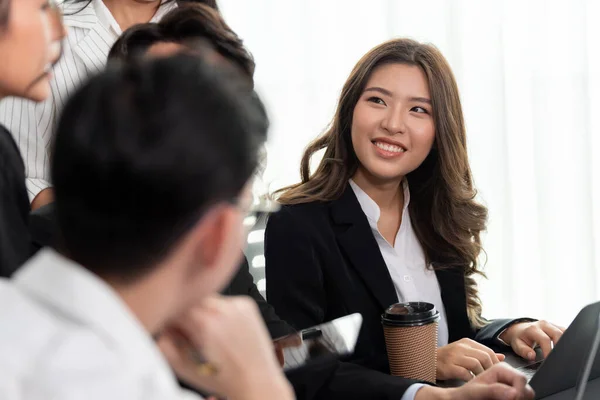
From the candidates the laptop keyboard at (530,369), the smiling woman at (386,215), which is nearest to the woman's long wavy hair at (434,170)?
the smiling woman at (386,215)

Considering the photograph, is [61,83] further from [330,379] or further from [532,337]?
[532,337]

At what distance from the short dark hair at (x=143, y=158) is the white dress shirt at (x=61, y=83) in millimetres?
901

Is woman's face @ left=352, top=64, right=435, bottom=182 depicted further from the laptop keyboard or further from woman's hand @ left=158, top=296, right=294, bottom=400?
woman's hand @ left=158, top=296, right=294, bottom=400

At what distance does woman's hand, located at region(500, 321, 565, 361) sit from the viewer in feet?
5.44

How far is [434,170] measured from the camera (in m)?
2.11

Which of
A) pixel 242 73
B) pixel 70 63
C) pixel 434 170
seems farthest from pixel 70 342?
pixel 434 170

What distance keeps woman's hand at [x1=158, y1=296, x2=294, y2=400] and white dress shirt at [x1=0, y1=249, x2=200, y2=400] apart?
0.58ft

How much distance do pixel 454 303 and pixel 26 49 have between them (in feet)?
4.34

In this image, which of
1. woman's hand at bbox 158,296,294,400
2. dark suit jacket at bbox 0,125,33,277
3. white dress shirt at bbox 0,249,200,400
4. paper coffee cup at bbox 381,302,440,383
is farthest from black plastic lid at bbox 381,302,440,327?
white dress shirt at bbox 0,249,200,400

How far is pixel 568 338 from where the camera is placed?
1.24m

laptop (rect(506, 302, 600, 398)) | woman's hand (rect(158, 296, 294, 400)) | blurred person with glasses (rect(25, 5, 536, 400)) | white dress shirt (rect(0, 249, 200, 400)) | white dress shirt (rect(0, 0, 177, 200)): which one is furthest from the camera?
white dress shirt (rect(0, 0, 177, 200))

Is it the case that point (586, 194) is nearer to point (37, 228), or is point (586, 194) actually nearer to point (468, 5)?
point (468, 5)

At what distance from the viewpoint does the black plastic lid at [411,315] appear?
139 centimetres

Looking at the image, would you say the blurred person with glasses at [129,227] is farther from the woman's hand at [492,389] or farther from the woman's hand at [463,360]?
the woman's hand at [463,360]
